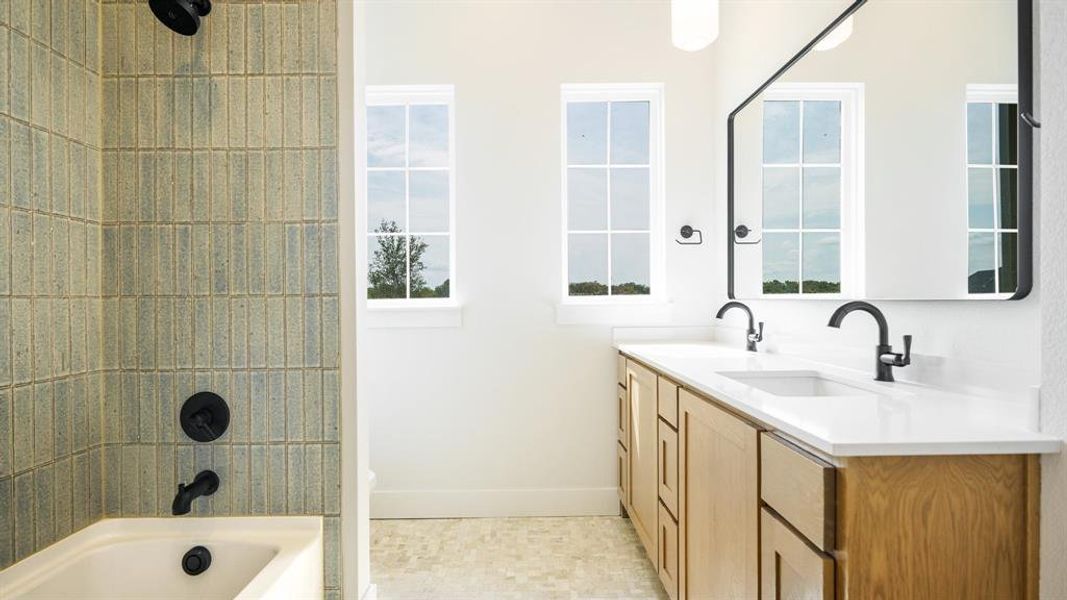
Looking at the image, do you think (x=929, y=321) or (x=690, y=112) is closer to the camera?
(x=929, y=321)

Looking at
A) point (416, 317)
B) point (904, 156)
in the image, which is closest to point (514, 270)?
point (416, 317)

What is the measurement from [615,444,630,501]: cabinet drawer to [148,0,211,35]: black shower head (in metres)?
2.33

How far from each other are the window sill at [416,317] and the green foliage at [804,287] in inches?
58.7

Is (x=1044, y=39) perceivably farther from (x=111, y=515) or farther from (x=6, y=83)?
(x=111, y=515)

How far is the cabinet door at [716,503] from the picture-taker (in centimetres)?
128

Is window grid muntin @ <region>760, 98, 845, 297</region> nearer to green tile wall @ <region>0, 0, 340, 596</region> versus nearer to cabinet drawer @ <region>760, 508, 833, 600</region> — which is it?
cabinet drawer @ <region>760, 508, 833, 600</region>

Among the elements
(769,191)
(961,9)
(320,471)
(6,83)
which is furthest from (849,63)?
(6,83)

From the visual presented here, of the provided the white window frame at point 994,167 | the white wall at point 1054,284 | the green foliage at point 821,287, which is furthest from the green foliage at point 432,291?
the white wall at point 1054,284

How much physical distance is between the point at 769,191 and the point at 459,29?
69.6 inches

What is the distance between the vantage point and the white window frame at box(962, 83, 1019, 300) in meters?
1.20

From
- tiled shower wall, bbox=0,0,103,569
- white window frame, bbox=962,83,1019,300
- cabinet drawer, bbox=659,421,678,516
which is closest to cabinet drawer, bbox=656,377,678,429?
cabinet drawer, bbox=659,421,678,516

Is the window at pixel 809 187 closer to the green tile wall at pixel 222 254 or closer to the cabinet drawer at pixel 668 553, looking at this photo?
the cabinet drawer at pixel 668 553

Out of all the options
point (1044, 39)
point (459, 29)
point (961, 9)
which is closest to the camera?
point (1044, 39)

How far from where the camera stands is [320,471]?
60.0 inches
